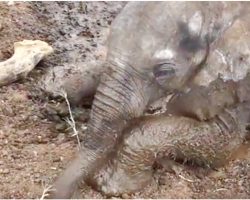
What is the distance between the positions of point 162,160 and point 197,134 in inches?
6.5

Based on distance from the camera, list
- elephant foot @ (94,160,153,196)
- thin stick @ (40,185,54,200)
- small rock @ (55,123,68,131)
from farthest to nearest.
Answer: small rock @ (55,123,68,131)
elephant foot @ (94,160,153,196)
thin stick @ (40,185,54,200)

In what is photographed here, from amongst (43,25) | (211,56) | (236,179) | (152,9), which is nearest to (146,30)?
(152,9)

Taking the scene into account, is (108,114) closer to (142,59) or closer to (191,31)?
(142,59)

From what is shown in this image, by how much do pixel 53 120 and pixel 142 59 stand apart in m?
0.73

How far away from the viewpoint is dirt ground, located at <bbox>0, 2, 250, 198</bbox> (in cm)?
322

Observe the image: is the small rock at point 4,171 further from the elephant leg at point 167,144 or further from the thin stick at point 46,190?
the elephant leg at point 167,144

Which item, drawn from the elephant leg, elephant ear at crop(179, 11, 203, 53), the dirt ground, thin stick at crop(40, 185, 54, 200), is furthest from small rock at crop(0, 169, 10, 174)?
elephant ear at crop(179, 11, 203, 53)

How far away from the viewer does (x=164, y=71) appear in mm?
2979

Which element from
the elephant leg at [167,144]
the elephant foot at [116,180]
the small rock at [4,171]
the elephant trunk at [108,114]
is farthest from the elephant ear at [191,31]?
the small rock at [4,171]

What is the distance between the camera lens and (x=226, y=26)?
3.04 m

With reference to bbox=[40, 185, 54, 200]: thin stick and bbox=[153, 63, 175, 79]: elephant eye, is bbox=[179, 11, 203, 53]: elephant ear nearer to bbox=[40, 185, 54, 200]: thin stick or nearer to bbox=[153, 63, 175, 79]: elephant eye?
bbox=[153, 63, 175, 79]: elephant eye

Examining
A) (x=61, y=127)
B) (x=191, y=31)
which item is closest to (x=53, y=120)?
(x=61, y=127)

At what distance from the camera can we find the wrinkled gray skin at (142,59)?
9.66 ft

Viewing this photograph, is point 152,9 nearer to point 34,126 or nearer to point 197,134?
point 197,134
